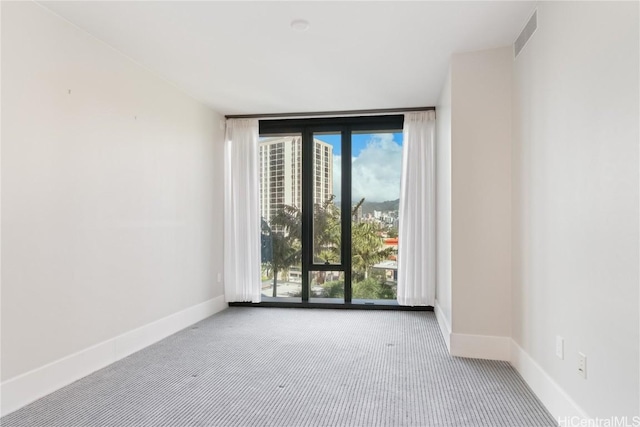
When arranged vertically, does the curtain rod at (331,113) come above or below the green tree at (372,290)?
above

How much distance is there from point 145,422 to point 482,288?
2411 millimetres

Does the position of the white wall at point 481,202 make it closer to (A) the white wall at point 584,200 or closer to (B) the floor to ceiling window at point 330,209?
(A) the white wall at point 584,200

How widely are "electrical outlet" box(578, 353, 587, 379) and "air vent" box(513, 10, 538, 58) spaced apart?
190 cm

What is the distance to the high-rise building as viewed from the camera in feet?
16.3

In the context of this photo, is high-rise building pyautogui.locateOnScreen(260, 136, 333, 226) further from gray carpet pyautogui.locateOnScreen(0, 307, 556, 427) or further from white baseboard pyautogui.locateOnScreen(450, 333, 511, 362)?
white baseboard pyautogui.locateOnScreen(450, 333, 511, 362)

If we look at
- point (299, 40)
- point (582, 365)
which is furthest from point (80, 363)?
point (582, 365)

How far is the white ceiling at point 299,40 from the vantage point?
8.10 feet

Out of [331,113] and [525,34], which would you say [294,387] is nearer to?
[525,34]

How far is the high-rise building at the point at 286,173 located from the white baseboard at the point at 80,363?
67.6 inches

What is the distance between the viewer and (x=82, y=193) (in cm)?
274

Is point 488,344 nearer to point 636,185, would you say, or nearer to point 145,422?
point 636,185

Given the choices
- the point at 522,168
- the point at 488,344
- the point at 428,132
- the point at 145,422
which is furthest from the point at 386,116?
the point at 145,422

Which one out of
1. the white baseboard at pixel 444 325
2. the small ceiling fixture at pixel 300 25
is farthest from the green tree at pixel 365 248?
the small ceiling fixture at pixel 300 25

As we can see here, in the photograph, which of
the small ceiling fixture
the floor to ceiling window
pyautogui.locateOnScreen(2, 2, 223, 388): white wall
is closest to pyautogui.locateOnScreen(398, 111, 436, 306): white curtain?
the floor to ceiling window
